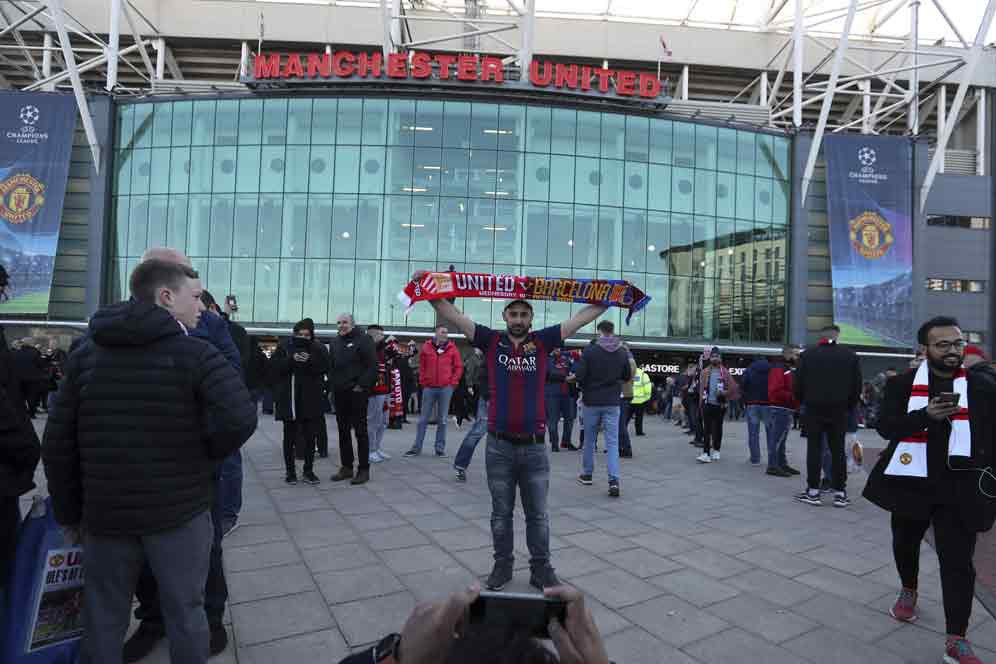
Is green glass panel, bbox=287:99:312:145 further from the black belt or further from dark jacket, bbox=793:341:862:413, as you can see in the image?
the black belt

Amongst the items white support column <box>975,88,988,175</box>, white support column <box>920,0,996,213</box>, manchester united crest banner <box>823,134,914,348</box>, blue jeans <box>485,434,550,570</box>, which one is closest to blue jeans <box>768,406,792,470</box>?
blue jeans <box>485,434,550,570</box>

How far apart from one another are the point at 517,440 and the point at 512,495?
0.42 meters

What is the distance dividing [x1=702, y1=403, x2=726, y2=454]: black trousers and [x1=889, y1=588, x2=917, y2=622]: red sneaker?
20.1ft

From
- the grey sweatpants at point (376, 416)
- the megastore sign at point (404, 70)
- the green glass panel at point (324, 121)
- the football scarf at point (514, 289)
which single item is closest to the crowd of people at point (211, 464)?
the football scarf at point (514, 289)

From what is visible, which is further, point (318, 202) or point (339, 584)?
point (318, 202)

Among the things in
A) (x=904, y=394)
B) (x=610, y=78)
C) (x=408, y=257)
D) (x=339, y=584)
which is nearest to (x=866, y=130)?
(x=610, y=78)

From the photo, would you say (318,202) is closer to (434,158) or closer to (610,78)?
(434,158)

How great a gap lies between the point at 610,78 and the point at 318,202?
15546mm

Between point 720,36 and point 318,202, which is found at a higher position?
point 720,36

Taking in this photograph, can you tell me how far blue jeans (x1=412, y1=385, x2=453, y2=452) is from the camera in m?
9.20

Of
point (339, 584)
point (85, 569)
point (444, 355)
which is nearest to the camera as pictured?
point (85, 569)

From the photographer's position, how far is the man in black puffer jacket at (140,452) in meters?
2.05

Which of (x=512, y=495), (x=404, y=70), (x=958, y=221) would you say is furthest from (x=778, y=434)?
(x=958, y=221)

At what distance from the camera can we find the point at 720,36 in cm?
3431
